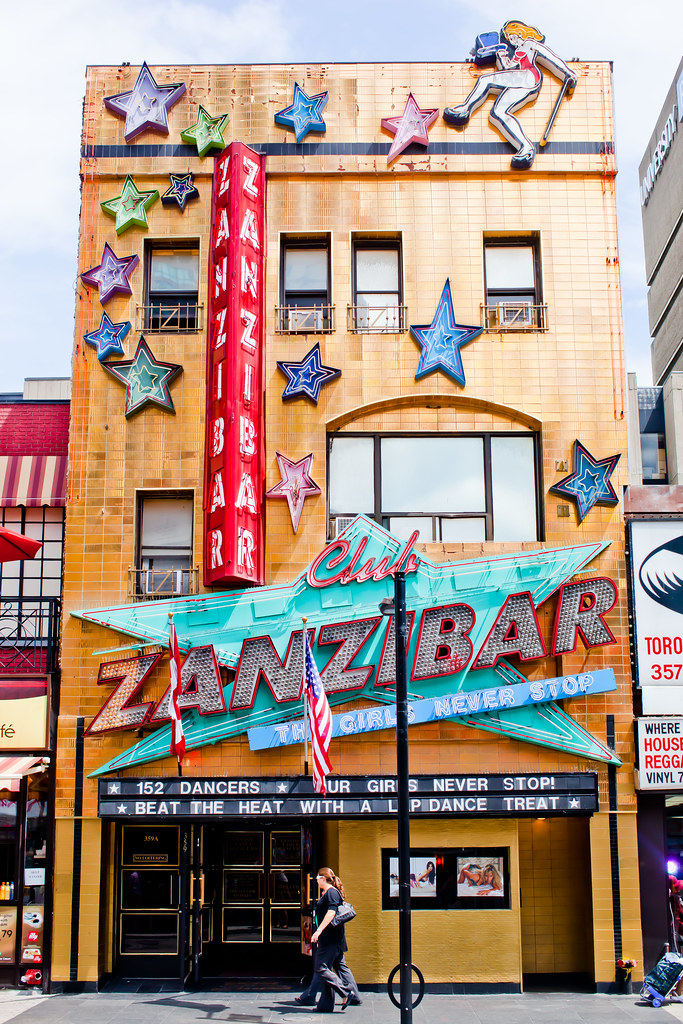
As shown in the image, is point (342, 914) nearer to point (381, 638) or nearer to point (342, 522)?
point (381, 638)

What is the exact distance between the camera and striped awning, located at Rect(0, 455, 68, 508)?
1866cm

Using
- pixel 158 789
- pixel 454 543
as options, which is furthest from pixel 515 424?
pixel 158 789

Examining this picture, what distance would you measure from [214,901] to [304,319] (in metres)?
10.7

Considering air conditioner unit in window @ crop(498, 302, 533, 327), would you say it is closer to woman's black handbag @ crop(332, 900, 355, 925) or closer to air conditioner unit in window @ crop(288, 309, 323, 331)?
air conditioner unit in window @ crop(288, 309, 323, 331)

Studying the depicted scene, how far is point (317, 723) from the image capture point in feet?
46.4

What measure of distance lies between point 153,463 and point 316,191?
19.3 ft

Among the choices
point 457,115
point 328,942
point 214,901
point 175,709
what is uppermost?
point 457,115

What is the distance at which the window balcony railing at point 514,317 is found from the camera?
18188mm

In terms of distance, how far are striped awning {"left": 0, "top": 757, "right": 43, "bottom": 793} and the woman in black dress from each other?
17.8ft

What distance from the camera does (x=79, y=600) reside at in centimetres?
1745

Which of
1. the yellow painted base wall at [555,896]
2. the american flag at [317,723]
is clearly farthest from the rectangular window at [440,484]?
the yellow painted base wall at [555,896]

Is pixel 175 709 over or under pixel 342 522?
under

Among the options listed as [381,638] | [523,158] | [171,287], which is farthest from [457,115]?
[381,638]

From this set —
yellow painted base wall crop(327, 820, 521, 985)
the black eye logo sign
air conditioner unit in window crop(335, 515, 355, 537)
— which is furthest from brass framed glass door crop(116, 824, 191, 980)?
the black eye logo sign
